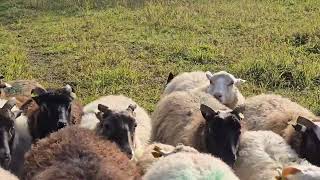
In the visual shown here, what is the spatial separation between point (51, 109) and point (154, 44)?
897cm

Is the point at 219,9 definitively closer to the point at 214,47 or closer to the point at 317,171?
the point at 214,47

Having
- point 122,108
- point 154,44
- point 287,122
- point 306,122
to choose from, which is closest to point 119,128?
point 122,108

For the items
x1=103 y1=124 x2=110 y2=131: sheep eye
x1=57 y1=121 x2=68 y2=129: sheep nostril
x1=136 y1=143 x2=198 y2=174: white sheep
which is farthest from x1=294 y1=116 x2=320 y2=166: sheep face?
x1=57 y1=121 x2=68 y2=129: sheep nostril

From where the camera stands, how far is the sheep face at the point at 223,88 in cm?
1000

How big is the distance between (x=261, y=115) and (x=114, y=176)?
3.42 m

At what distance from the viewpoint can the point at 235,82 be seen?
1047 centimetres

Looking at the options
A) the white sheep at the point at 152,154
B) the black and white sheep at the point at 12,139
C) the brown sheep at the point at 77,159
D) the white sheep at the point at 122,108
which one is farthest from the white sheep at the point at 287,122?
the black and white sheep at the point at 12,139

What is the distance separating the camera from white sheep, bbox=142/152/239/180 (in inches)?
225

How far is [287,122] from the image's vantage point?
8297 millimetres

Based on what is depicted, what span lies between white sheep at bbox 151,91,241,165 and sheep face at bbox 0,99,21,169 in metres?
2.18

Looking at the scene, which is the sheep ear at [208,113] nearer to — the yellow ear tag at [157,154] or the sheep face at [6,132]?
the yellow ear tag at [157,154]

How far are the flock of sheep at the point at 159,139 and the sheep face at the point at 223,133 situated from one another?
0.04ft

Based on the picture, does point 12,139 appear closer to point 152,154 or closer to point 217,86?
point 152,154

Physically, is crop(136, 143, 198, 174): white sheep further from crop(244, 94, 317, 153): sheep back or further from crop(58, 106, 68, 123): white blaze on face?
crop(244, 94, 317, 153): sheep back
